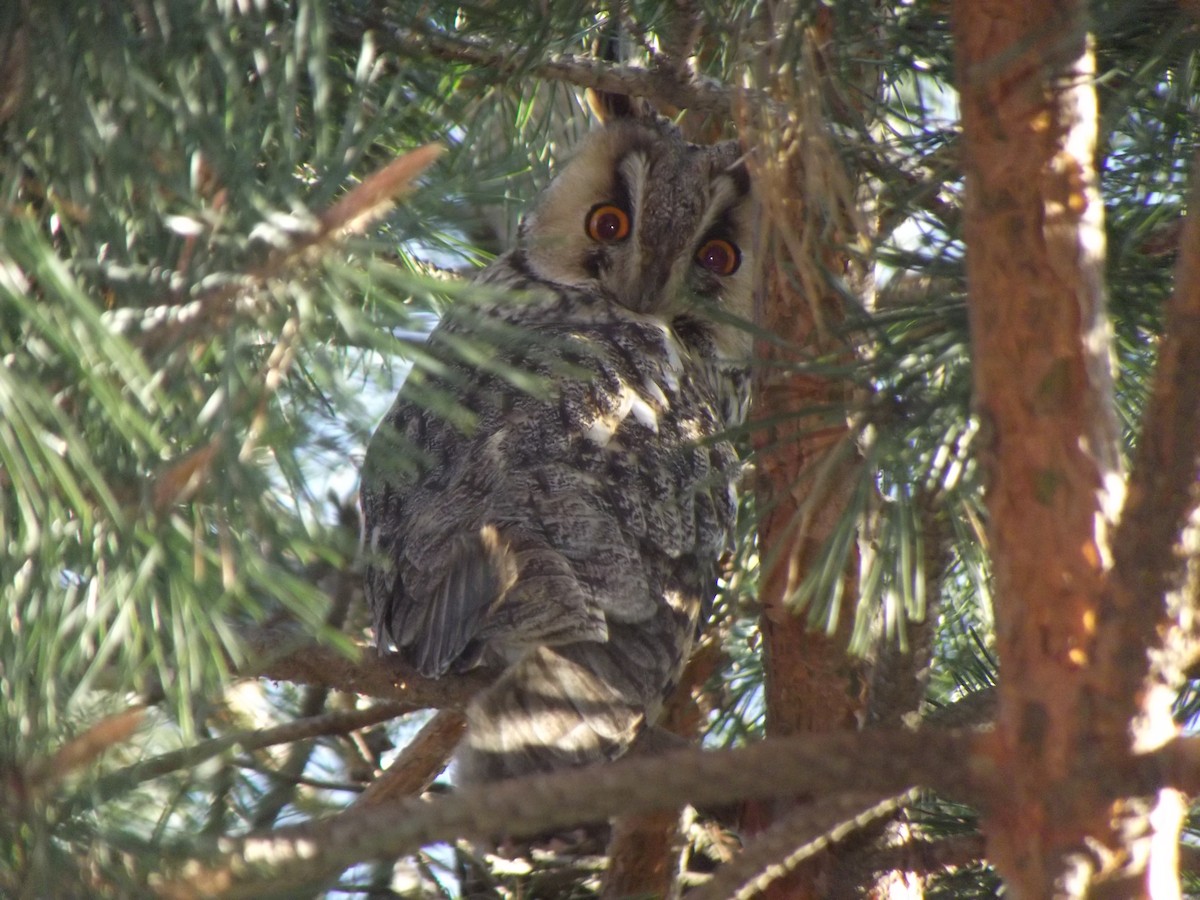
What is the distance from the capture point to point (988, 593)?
168 centimetres

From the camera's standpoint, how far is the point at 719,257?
7.47ft

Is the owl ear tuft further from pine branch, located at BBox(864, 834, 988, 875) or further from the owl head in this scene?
pine branch, located at BBox(864, 834, 988, 875)

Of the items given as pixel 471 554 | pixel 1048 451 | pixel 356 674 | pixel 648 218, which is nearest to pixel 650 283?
pixel 648 218

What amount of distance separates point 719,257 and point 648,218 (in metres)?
0.18

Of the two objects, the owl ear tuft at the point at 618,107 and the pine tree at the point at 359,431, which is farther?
the owl ear tuft at the point at 618,107

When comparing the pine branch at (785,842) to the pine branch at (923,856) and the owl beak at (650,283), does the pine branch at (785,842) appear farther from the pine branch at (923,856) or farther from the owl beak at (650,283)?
the owl beak at (650,283)

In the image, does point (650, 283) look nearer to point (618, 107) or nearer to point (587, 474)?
point (618, 107)

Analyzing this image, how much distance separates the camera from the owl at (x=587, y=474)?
1471 mm

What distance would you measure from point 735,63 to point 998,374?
0.65 m

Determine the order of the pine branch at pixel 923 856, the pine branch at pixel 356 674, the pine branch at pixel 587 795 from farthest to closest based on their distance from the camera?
1. the pine branch at pixel 923 856
2. the pine branch at pixel 356 674
3. the pine branch at pixel 587 795

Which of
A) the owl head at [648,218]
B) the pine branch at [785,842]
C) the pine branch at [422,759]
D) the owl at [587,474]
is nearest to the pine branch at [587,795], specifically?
the pine branch at [785,842]

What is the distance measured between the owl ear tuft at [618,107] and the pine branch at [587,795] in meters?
1.65

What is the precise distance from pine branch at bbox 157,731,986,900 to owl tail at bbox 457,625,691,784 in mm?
612

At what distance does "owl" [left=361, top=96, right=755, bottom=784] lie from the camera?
4.83 ft
